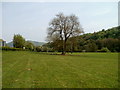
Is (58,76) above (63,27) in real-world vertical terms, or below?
below

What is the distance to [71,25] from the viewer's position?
38.4 metres

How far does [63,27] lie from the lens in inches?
1522

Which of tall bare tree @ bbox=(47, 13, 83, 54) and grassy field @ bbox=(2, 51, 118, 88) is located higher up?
tall bare tree @ bbox=(47, 13, 83, 54)

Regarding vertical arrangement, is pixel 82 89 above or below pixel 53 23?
below

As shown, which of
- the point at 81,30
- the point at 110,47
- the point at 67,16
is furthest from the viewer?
the point at 110,47

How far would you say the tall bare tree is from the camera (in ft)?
125

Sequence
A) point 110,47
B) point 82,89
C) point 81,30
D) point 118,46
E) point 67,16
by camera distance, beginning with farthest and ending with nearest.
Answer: point 110,47
point 118,46
point 67,16
point 81,30
point 82,89

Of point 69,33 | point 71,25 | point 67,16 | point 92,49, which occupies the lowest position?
point 92,49

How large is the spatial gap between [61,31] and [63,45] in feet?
14.0

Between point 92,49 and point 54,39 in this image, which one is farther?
point 92,49

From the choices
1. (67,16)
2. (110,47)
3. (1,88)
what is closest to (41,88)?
(1,88)

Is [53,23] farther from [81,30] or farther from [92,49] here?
[92,49]

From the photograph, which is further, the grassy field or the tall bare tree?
the tall bare tree

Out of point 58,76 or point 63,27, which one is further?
point 63,27
